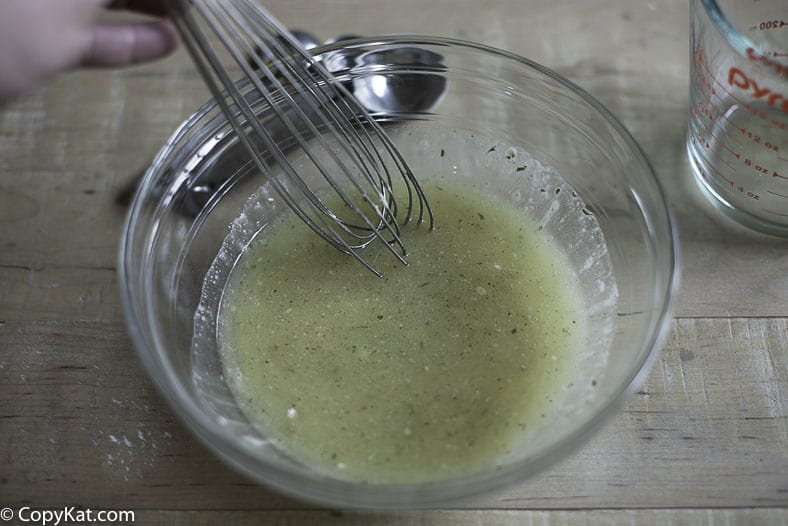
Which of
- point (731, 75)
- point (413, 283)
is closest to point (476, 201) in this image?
point (413, 283)

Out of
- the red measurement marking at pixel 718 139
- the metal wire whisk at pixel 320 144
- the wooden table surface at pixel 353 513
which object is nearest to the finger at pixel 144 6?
the metal wire whisk at pixel 320 144

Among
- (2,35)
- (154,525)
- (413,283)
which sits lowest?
(154,525)

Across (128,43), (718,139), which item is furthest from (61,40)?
(718,139)

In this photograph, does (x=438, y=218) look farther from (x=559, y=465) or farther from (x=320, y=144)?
(x=559, y=465)

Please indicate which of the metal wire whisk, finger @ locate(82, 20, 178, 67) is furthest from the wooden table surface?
finger @ locate(82, 20, 178, 67)

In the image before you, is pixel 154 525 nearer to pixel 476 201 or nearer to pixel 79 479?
pixel 79 479
